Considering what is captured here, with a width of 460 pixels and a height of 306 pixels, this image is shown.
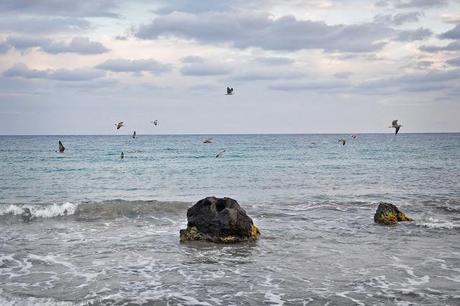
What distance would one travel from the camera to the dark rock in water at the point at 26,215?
928 inches

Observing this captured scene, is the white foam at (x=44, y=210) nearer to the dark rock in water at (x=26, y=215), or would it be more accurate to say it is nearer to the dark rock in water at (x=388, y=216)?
the dark rock in water at (x=26, y=215)

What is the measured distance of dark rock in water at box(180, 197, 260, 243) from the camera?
17.7 m

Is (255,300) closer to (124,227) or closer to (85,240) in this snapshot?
(85,240)

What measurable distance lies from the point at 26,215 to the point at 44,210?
3.54ft

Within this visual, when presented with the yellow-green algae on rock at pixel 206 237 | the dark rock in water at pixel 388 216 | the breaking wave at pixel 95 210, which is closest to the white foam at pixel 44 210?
the breaking wave at pixel 95 210

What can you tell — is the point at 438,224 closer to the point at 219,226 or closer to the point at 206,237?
the point at 219,226

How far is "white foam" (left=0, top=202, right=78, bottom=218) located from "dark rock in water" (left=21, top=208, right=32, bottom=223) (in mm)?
147

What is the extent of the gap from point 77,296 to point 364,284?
7329mm

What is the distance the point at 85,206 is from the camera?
88.3ft

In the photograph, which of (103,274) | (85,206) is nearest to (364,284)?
(103,274)

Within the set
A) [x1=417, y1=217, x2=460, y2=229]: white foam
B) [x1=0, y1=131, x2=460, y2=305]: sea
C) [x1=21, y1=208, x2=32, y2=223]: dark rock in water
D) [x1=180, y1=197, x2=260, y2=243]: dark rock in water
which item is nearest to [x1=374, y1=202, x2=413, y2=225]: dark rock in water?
[x1=0, y1=131, x2=460, y2=305]: sea

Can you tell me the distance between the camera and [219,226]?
58.3ft

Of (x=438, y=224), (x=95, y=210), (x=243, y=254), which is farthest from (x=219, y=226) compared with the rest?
(x=95, y=210)

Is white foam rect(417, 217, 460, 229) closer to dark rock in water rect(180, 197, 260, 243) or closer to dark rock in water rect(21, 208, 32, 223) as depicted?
dark rock in water rect(180, 197, 260, 243)
